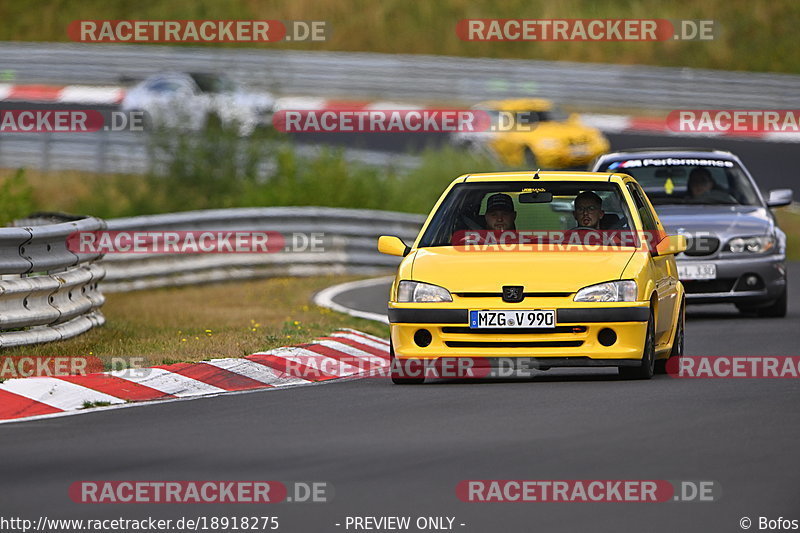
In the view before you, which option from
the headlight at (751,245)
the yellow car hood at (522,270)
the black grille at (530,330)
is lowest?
the black grille at (530,330)

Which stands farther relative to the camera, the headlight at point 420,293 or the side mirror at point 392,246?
the side mirror at point 392,246

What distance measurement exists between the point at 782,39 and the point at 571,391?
123ft

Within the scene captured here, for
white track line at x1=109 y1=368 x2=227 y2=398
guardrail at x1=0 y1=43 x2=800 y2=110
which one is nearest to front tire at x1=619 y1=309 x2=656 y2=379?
white track line at x1=109 y1=368 x2=227 y2=398

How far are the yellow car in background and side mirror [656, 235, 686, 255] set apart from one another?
758 inches

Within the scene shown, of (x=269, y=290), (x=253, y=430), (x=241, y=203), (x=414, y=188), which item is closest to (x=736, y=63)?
(x=414, y=188)

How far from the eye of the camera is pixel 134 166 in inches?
1107

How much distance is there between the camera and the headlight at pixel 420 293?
11297 mm

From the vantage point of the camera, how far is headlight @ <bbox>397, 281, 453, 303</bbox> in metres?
11.3

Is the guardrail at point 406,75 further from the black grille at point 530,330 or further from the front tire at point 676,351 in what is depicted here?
the black grille at point 530,330

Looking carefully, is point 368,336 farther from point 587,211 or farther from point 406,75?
point 406,75

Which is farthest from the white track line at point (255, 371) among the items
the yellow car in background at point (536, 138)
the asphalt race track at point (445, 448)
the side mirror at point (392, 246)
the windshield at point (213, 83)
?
the windshield at point (213, 83)

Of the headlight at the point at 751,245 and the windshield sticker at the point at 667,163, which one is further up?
the windshield sticker at the point at 667,163

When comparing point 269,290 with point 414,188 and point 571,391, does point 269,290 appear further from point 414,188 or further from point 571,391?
point 571,391

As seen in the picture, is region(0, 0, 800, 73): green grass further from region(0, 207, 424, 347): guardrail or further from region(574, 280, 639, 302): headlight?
region(574, 280, 639, 302): headlight
